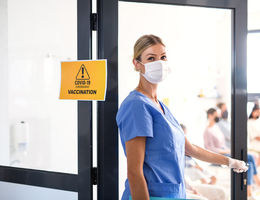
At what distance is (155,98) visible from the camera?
1.20 m

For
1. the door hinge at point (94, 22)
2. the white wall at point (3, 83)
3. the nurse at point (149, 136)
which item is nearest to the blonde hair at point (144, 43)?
the nurse at point (149, 136)

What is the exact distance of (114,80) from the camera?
1.20 m

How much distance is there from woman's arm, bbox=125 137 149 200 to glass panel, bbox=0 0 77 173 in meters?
0.36

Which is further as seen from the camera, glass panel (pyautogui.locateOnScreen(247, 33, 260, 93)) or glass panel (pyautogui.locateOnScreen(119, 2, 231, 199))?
glass panel (pyautogui.locateOnScreen(247, 33, 260, 93))

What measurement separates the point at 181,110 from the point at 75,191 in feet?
2.12

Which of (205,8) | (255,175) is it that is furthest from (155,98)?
(255,175)

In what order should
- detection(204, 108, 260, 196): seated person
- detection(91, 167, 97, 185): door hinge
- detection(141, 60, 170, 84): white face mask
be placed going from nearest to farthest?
detection(141, 60, 170, 84): white face mask
detection(91, 167, 97, 185): door hinge
detection(204, 108, 260, 196): seated person

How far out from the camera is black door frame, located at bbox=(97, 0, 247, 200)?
3.91ft

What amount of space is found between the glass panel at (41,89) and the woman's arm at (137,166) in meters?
0.36

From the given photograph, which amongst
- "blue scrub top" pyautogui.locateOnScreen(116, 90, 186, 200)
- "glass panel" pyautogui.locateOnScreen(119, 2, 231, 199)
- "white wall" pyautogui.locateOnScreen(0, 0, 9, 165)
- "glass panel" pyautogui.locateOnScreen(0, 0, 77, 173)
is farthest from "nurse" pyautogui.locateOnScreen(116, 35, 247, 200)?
"white wall" pyautogui.locateOnScreen(0, 0, 9, 165)

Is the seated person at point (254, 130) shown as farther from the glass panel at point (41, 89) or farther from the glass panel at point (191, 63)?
the glass panel at point (41, 89)

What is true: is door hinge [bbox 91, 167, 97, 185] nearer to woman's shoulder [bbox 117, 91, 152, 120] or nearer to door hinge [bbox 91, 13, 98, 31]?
woman's shoulder [bbox 117, 91, 152, 120]

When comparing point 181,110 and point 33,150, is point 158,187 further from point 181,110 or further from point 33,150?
point 33,150

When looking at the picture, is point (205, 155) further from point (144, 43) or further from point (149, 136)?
point (144, 43)
